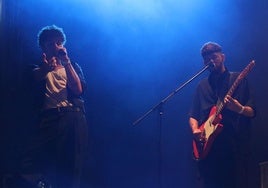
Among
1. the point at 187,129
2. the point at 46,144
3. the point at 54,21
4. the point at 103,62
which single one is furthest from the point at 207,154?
the point at 54,21

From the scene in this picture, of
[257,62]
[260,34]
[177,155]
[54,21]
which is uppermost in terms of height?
[54,21]

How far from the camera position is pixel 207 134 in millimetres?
3143

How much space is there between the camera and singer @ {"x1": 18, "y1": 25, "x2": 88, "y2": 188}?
286 cm

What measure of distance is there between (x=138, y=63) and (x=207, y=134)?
4.10 feet

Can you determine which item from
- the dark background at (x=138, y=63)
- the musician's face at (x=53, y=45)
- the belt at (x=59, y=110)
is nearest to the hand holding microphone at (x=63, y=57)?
the musician's face at (x=53, y=45)

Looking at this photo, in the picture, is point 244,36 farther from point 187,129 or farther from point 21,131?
point 21,131

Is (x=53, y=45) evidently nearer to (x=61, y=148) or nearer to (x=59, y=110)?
(x=59, y=110)

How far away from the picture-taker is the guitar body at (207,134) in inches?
121

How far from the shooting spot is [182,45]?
4047mm

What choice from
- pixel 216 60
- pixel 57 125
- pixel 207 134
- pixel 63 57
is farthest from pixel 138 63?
pixel 57 125

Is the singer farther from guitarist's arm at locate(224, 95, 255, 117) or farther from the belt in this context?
guitarist's arm at locate(224, 95, 255, 117)

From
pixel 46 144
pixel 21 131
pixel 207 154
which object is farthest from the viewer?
pixel 21 131

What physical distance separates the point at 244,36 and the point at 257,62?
270 millimetres

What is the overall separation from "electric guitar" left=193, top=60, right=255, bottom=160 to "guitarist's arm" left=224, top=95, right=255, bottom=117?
0.23ft
